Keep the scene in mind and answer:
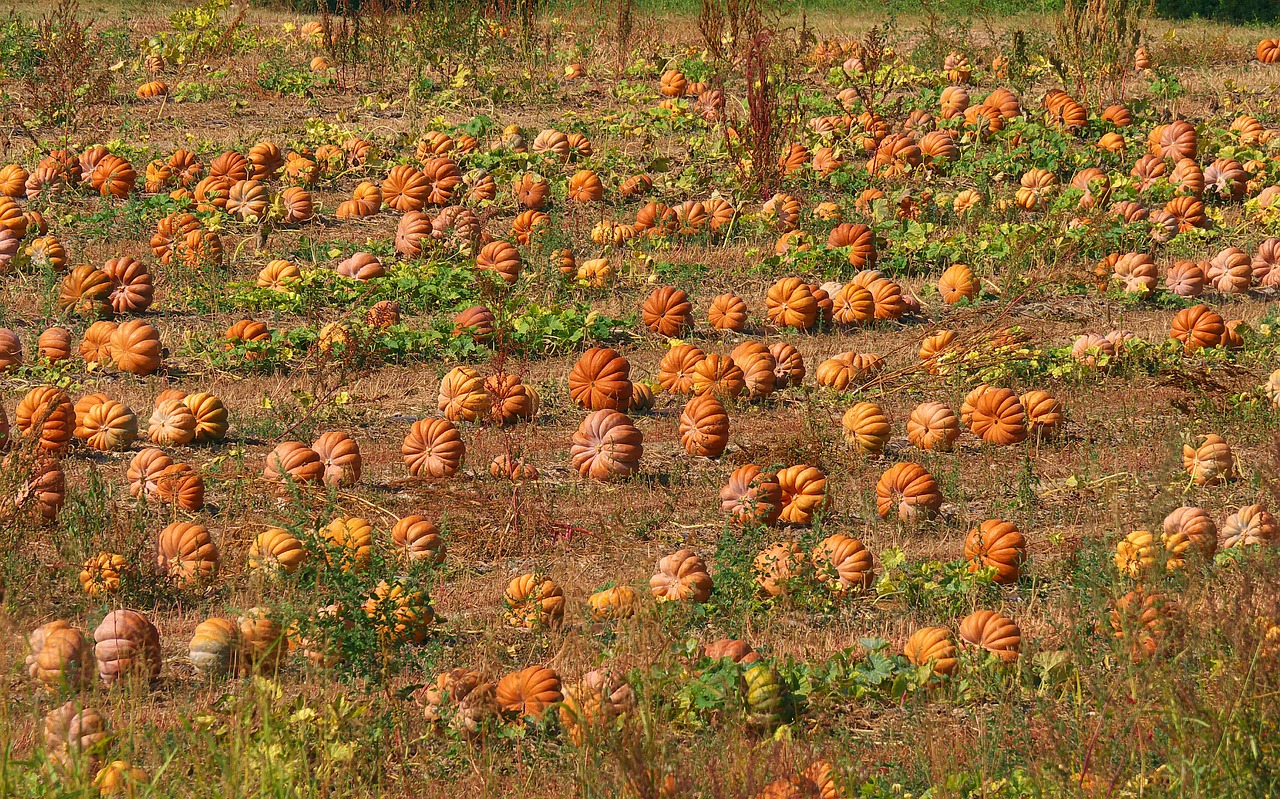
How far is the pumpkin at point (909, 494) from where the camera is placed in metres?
5.79

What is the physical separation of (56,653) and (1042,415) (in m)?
4.50

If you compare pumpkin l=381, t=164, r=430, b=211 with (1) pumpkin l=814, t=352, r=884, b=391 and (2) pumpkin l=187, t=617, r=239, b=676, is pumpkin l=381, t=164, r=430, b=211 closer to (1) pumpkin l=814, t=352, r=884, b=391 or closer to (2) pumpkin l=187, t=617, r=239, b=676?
(1) pumpkin l=814, t=352, r=884, b=391

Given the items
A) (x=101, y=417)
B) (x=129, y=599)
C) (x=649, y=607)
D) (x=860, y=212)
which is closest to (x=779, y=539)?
(x=649, y=607)

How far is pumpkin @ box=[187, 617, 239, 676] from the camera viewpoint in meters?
4.45

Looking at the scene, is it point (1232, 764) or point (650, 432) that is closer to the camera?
point (1232, 764)

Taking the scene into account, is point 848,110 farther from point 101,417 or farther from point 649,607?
point 649,607

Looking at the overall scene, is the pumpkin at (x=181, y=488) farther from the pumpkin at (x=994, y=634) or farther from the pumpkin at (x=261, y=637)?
the pumpkin at (x=994, y=634)

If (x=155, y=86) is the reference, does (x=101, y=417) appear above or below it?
below

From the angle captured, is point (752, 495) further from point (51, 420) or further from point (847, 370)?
point (51, 420)

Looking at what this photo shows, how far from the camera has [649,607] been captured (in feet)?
12.5

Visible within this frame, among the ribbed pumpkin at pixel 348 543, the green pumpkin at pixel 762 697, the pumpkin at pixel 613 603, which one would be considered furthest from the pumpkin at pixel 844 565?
the ribbed pumpkin at pixel 348 543

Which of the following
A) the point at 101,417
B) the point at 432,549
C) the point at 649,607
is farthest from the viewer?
the point at 101,417

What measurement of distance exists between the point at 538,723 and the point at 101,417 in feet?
11.8

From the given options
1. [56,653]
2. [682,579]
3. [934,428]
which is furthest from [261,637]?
[934,428]
